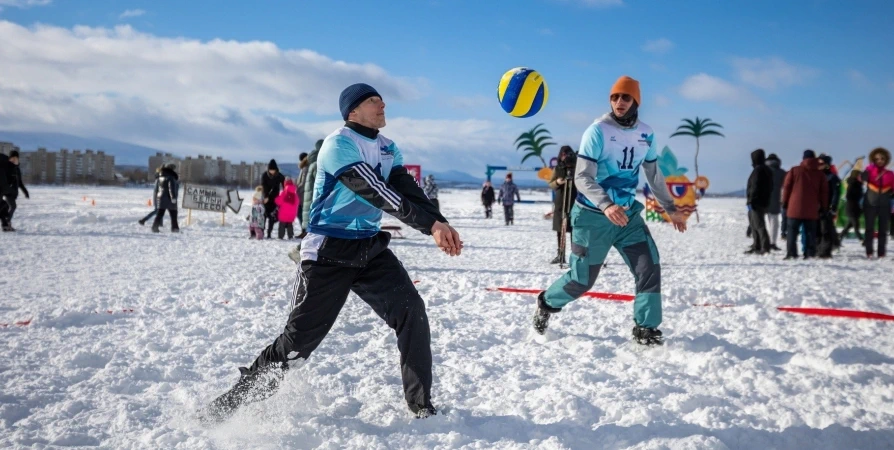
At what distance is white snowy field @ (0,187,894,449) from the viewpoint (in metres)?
2.90

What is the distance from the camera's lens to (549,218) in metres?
24.2

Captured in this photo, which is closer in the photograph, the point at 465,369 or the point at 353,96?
the point at 353,96

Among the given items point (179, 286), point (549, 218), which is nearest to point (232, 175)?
point (549, 218)

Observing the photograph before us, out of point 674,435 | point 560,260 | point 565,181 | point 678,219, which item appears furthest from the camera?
point 560,260

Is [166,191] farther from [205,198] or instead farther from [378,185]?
[378,185]

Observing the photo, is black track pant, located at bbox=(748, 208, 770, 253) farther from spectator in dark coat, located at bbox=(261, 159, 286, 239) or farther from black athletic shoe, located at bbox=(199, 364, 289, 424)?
black athletic shoe, located at bbox=(199, 364, 289, 424)

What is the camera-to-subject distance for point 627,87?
4.23 metres

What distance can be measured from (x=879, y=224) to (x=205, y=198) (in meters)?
15.9

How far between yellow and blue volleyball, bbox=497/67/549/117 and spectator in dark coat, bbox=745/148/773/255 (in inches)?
245

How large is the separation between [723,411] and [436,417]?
4.92ft

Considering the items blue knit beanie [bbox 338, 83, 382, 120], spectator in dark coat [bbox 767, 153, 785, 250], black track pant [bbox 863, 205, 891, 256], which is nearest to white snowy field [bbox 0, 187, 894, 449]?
blue knit beanie [bbox 338, 83, 382, 120]

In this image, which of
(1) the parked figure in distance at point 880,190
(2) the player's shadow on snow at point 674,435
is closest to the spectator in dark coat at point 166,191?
(2) the player's shadow on snow at point 674,435

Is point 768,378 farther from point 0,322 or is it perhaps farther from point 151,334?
point 0,322

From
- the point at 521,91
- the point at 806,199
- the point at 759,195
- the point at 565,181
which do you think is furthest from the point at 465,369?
the point at 759,195
